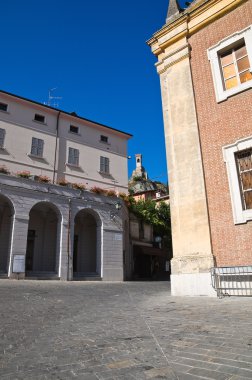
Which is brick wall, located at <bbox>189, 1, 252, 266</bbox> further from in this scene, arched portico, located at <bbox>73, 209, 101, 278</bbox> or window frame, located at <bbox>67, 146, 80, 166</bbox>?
window frame, located at <bbox>67, 146, 80, 166</bbox>

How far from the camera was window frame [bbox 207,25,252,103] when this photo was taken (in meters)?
9.98

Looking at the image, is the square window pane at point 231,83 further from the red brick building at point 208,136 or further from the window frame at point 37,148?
the window frame at point 37,148

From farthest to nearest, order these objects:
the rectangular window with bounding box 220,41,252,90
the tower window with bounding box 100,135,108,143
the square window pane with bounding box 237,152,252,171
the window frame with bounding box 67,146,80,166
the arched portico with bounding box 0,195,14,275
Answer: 1. the tower window with bounding box 100,135,108,143
2. the window frame with bounding box 67,146,80,166
3. the arched portico with bounding box 0,195,14,275
4. the rectangular window with bounding box 220,41,252,90
5. the square window pane with bounding box 237,152,252,171

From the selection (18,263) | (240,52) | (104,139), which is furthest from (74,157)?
(240,52)

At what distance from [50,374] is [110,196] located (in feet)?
72.6

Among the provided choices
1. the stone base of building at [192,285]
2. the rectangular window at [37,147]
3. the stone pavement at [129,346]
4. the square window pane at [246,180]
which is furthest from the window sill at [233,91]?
the rectangular window at [37,147]

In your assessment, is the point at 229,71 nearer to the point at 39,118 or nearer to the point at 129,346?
the point at 129,346

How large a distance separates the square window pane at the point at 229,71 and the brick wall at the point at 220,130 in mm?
524

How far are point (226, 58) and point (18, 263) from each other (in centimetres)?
1596

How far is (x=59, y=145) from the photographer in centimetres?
2673

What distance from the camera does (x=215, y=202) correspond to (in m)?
9.71

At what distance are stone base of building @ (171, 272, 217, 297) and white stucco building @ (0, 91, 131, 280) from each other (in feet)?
40.8

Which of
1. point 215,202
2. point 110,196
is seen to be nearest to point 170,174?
point 215,202

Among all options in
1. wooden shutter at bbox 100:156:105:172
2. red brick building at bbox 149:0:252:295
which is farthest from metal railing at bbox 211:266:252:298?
wooden shutter at bbox 100:156:105:172
